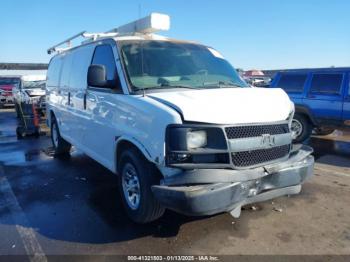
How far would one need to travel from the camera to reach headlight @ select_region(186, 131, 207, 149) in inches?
131

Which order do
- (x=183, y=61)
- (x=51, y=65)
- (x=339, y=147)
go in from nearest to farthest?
(x=183, y=61) < (x=51, y=65) < (x=339, y=147)

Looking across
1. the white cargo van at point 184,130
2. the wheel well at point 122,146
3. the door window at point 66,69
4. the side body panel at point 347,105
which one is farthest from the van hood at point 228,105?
the side body panel at point 347,105

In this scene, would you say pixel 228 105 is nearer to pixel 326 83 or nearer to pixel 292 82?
pixel 326 83

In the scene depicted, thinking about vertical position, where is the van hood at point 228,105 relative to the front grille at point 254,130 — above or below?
above

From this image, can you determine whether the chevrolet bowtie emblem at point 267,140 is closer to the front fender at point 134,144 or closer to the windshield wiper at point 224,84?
the windshield wiper at point 224,84

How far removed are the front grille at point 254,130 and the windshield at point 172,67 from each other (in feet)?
3.10

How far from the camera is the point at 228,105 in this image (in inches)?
137

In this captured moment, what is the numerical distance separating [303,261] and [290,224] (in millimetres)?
857

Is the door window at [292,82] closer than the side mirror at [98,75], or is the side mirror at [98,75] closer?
the side mirror at [98,75]

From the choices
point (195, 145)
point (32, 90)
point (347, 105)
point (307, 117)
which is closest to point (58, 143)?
point (195, 145)

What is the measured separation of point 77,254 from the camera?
3604mm

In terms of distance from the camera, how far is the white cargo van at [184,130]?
3312 mm

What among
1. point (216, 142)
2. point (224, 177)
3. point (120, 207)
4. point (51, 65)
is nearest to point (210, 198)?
point (224, 177)

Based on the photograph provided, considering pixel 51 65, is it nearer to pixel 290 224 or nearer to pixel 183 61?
pixel 183 61
